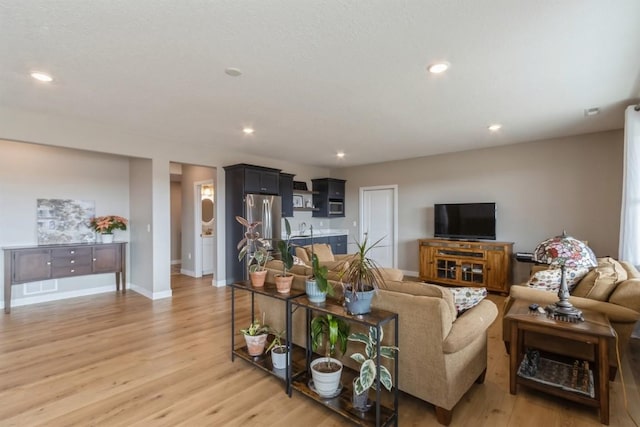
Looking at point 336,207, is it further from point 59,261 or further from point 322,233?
point 59,261

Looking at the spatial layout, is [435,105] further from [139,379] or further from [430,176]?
[139,379]

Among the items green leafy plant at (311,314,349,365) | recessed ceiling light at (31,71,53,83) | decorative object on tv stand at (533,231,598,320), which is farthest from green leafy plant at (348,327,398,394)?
recessed ceiling light at (31,71,53,83)

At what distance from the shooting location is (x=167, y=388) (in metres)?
2.34

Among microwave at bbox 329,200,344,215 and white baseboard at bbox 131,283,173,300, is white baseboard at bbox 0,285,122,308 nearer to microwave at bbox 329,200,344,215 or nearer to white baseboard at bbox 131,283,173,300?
white baseboard at bbox 131,283,173,300

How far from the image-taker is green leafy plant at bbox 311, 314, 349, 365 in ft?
7.11

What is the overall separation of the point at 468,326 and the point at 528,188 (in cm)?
429

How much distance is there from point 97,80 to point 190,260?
178 inches

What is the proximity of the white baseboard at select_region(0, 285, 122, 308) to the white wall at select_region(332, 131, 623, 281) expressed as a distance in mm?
5609

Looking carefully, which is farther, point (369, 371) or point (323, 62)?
point (323, 62)

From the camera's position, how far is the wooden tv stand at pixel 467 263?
5.01 metres

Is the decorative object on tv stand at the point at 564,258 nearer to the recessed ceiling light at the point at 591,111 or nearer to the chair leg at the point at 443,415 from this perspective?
the chair leg at the point at 443,415

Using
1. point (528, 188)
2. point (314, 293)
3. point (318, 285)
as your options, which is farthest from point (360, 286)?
point (528, 188)

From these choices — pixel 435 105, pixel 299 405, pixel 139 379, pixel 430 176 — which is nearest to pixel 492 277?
pixel 430 176

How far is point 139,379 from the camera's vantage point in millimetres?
2467
